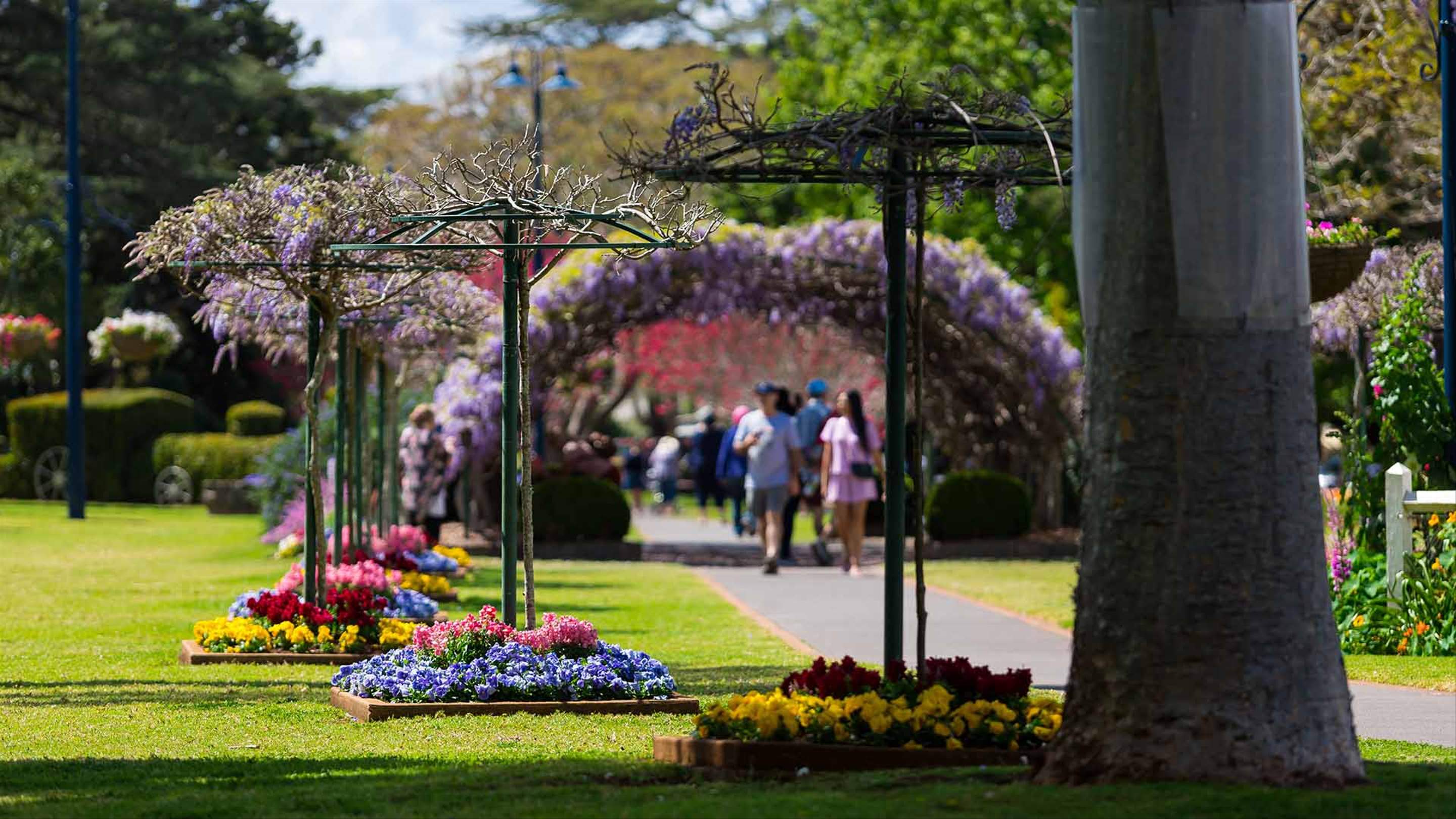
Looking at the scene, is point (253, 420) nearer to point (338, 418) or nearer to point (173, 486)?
point (173, 486)

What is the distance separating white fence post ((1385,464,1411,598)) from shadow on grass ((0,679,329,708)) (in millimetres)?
6470

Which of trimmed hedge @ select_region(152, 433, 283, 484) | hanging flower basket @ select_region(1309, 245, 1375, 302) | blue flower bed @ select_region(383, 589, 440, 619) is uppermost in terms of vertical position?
hanging flower basket @ select_region(1309, 245, 1375, 302)

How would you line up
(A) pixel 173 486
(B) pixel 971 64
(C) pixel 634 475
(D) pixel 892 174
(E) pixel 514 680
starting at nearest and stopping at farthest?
(D) pixel 892 174 < (E) pixel 514 680 < (B) pixel 971 64 < (A) pixel 173 486 < (C) pixel 634 475

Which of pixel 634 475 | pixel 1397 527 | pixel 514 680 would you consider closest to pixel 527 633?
pixel 514 680

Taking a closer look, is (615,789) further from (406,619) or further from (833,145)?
(406,619)

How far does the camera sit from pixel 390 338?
1628cm

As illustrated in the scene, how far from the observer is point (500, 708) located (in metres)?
8.99

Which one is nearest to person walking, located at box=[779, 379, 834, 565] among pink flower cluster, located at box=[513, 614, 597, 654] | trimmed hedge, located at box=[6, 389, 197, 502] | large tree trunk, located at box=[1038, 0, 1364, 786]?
pink flower cluster, located at box=[513, 614, 597, 654]

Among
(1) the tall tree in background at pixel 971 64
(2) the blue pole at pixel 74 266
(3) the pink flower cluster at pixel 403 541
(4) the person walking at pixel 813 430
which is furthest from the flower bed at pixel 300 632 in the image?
(1) the tall tree in background at pixel 971 64

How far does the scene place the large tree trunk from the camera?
224 inches

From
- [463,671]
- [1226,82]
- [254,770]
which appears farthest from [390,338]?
[1226,82]

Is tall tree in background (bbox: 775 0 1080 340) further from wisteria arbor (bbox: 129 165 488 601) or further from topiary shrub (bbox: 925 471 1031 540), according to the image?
wisteria arbor (bbox: 129 165 488 601)

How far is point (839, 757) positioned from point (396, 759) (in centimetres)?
172

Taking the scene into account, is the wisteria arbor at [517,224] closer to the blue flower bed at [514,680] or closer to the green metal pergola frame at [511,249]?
the green metal pergola frame at [511,249]
